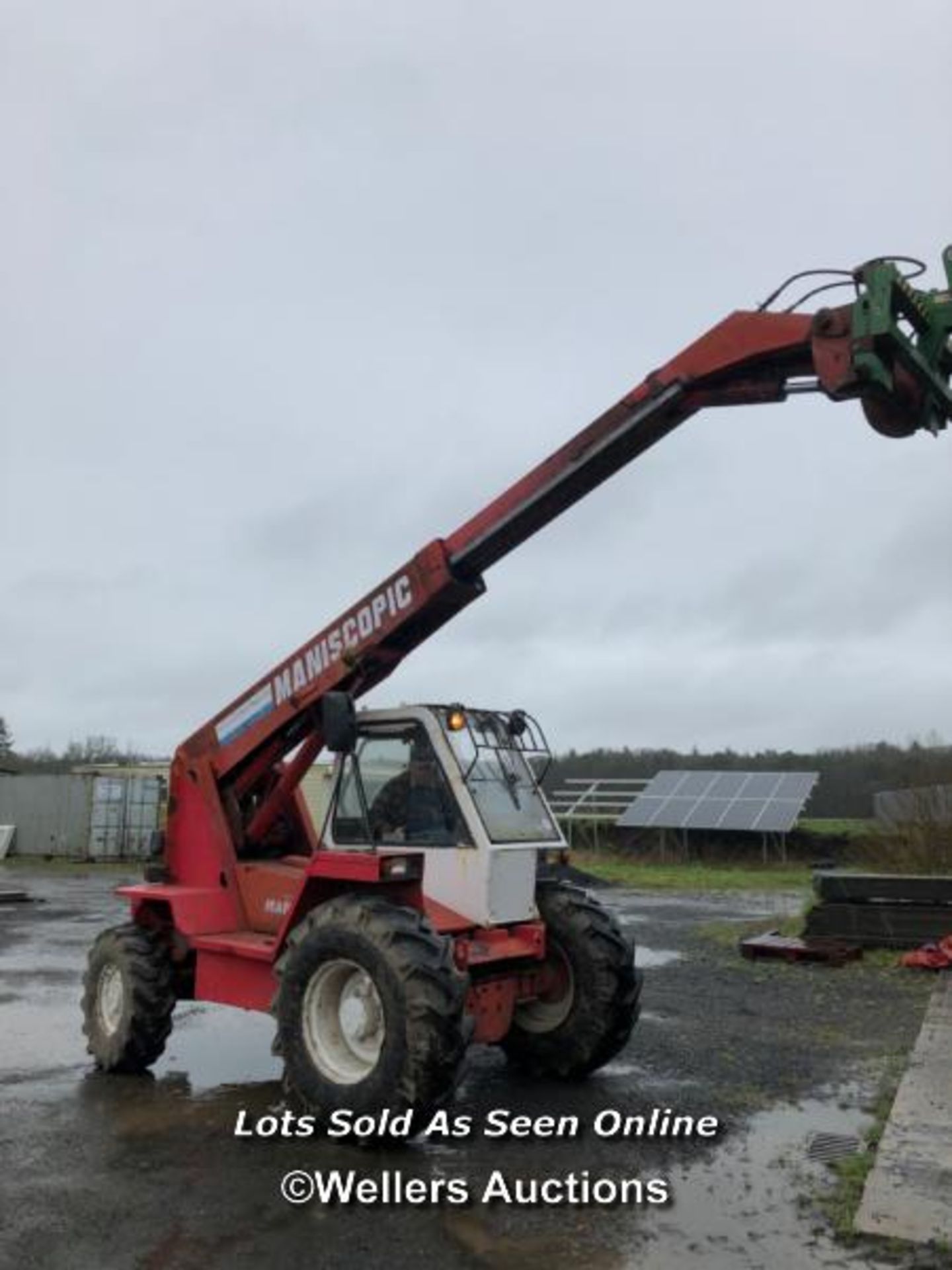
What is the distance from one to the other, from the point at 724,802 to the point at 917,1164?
23.3m

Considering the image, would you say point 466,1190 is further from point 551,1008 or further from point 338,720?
point 338,720

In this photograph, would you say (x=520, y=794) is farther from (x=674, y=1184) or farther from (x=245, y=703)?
(x=674, y=1184)

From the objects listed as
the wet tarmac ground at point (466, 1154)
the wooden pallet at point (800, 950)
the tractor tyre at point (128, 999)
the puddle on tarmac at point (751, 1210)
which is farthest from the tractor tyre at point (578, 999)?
the wooden pallet at point (800, 950)

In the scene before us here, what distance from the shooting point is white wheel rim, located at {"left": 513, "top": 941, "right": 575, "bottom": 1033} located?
25.0 ft

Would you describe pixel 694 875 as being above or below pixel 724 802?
below

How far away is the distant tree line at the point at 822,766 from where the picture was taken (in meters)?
25.8

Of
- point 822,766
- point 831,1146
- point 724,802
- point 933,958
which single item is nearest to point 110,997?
point 831,1146

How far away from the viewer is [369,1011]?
645 cm

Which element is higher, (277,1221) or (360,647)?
(360,647)

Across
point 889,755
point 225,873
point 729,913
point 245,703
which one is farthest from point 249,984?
point 889,755

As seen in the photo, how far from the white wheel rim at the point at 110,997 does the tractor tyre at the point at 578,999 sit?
2689 mm

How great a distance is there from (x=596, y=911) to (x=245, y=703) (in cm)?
289

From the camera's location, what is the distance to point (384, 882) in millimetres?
6797

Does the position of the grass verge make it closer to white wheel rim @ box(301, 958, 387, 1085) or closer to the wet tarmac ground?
the wet tarmac ground
